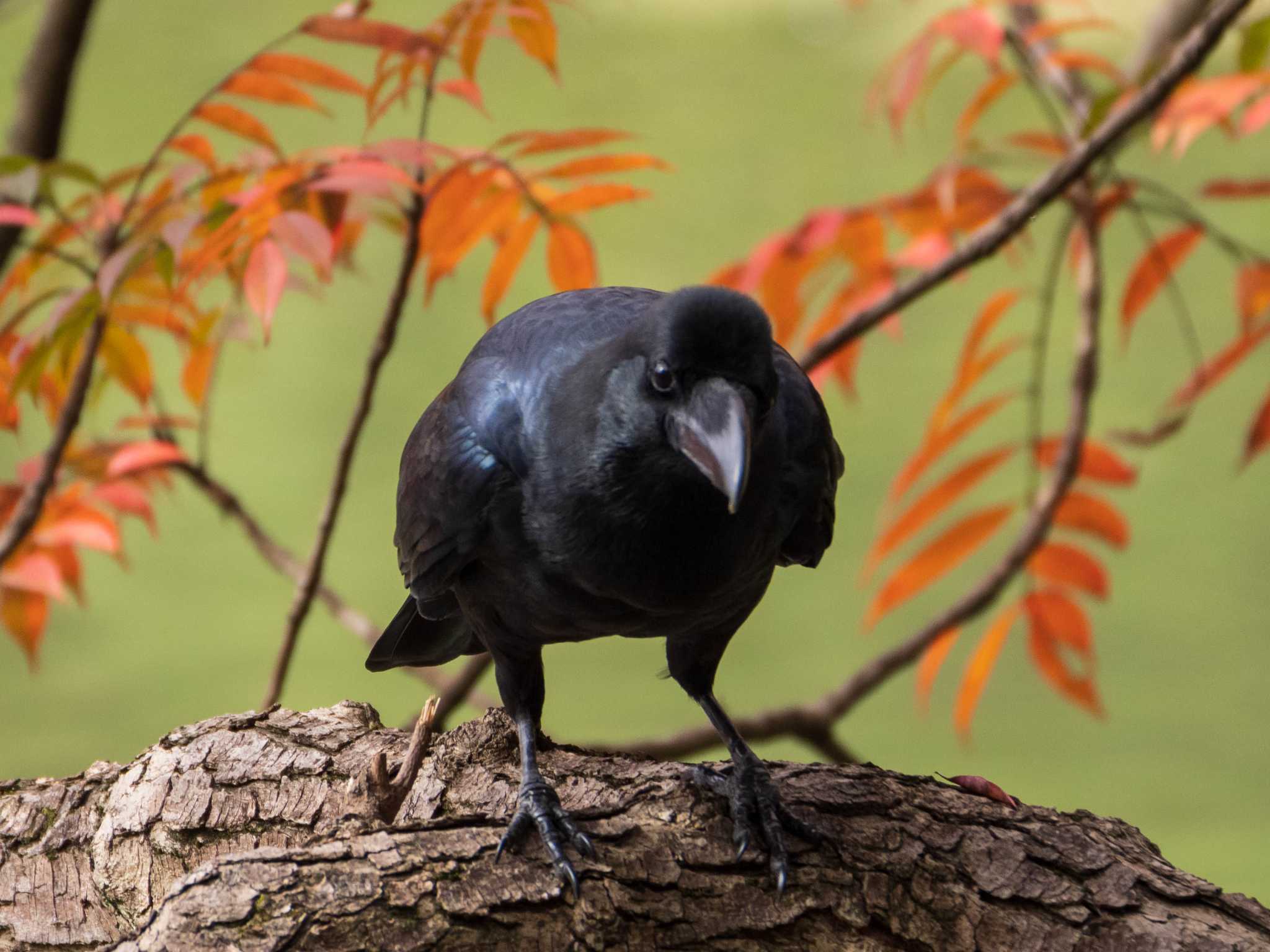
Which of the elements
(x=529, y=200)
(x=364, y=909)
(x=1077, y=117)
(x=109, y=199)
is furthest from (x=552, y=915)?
(x=1077, y=117)

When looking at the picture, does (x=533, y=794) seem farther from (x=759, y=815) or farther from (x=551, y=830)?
(x=759, y=815)

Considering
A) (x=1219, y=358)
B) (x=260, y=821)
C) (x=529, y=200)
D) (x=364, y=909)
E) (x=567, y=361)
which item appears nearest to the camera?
(x=364, y=909)

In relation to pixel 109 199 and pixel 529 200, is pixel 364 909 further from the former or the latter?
pixel 109 199

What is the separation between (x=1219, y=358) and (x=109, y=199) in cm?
160

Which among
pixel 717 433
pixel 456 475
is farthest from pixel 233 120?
pixel 717 433

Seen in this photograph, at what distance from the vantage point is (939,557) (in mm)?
2068

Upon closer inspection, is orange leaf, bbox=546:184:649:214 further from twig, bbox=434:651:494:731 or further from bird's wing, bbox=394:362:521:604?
twig, bbox=434:651:494:731

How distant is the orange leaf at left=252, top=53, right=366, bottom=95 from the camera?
1.60 metres

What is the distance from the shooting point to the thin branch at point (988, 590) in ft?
6.70

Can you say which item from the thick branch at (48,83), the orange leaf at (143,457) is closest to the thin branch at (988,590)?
the orange leaf at (143,457)

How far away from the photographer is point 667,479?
1.19 m

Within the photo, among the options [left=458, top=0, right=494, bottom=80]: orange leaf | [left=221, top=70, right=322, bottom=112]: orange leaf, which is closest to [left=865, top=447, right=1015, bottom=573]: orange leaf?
[left=458, top=0, right=494, bottom=80]: orange leaf

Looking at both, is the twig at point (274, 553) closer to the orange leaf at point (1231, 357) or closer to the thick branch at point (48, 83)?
the thick branch at point (48, 83)

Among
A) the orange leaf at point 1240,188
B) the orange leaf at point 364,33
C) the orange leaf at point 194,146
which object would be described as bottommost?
the orange leaf at point 194,146
